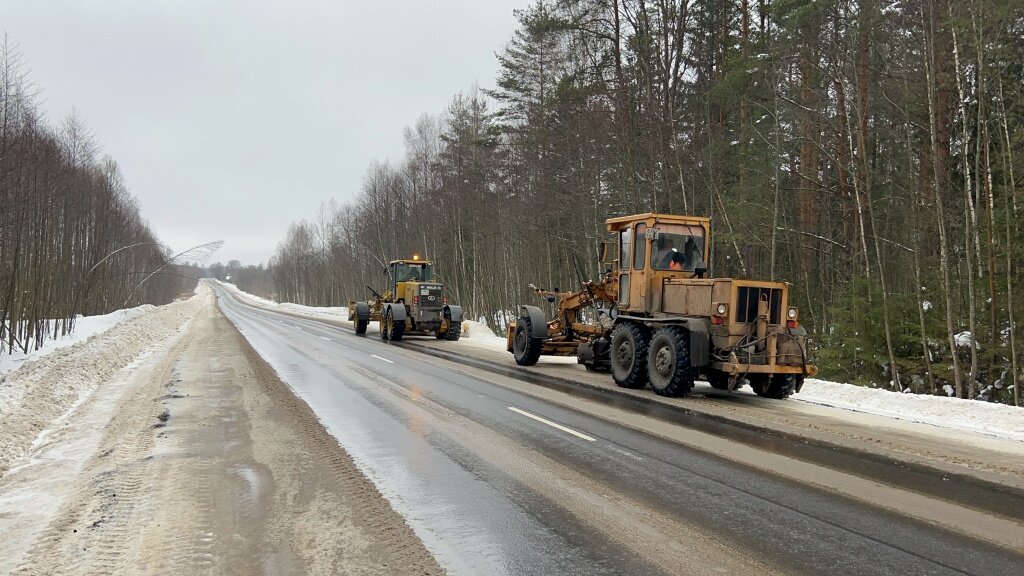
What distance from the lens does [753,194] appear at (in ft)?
63.0

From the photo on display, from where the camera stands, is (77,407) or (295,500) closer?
(295,500)

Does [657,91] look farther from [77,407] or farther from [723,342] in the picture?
[77,407]

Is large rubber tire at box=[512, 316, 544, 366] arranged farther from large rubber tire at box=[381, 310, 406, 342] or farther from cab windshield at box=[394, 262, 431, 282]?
cab windshield at box=[394, 262, 431, 282]

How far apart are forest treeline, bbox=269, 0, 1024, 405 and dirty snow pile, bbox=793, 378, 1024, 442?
Answer: 131 inches

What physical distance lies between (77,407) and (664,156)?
54.3ft

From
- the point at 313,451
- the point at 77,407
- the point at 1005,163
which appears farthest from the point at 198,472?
the point at 1005,163

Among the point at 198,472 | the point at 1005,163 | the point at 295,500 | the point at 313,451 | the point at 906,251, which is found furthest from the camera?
the point at 906,251

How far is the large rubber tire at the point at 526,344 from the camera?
49.8ft

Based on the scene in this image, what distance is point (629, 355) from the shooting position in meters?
11.7

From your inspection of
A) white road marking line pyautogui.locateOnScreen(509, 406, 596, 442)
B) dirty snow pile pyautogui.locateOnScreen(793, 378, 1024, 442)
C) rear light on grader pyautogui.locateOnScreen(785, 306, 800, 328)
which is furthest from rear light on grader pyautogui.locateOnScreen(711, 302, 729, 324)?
white road marking line pyautogui.locateOnScreen(509, 406, 596, 442)

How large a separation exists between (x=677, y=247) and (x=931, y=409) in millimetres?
4787

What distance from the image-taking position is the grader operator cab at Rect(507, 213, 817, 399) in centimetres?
1022

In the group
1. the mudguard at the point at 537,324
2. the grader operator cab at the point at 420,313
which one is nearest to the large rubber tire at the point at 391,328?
the grader operator cab at the point at 420,313

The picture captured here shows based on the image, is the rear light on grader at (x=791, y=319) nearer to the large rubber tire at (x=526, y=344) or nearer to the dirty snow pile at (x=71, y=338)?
the large rubber tire at (x=526, y=344)
